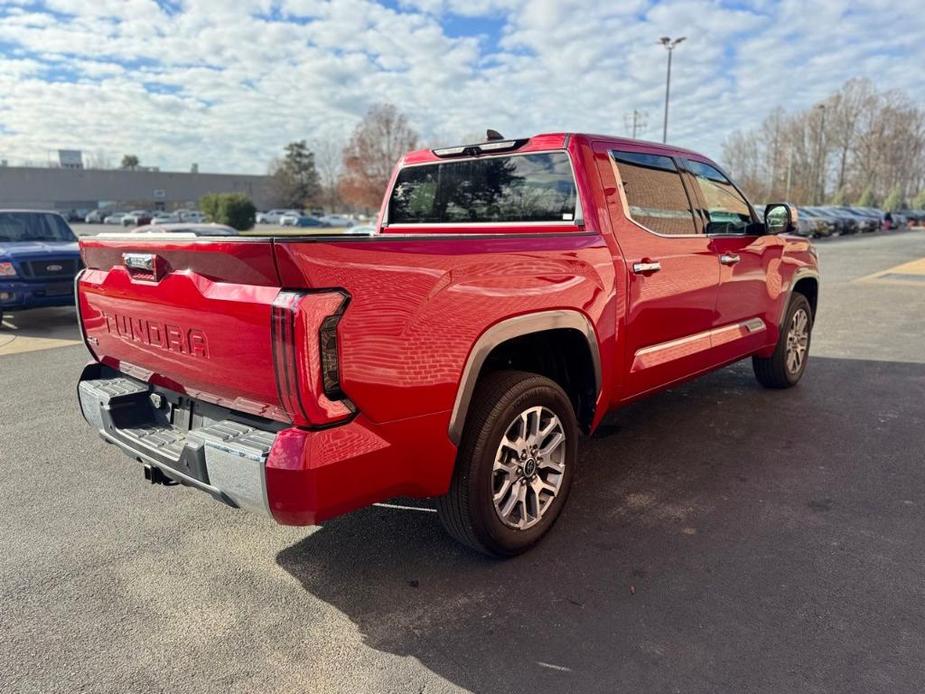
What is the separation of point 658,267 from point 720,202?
1.30 metres

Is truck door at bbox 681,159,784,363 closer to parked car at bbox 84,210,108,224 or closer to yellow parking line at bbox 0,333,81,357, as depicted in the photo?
yellow parking line at bbox 0,333,81,357

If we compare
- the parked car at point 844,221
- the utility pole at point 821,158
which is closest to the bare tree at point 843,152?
the utility pole at point 821,158

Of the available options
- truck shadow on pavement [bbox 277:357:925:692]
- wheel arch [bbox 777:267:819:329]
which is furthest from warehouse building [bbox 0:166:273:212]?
truck shadow on pavement [bbox 277:357:925:692]

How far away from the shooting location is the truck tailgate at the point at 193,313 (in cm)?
228

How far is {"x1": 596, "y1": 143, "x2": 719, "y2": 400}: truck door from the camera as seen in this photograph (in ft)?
11.9

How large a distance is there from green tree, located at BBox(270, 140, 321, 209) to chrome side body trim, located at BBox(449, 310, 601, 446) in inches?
3342

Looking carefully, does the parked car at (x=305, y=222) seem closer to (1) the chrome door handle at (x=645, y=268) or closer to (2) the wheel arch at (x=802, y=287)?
(2) the wheel arch at (x=802, y=287)

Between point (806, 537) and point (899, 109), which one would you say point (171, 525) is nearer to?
point (806, 537)

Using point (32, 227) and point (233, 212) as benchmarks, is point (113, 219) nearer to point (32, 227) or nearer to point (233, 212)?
point (233, 212)

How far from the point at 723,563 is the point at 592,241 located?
5.41ft

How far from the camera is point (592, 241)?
10.9 ft

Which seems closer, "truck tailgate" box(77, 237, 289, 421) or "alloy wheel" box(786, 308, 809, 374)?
"truck tailgate" box(77, 237, 289, 421)

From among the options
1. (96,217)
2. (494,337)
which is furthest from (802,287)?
(96,217)

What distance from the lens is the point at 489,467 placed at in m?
2.82
